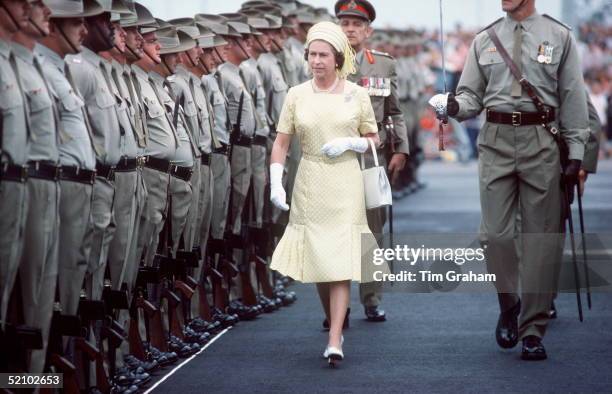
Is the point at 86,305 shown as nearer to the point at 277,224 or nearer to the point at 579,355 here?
the point at 579,355

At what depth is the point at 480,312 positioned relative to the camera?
41.6ft

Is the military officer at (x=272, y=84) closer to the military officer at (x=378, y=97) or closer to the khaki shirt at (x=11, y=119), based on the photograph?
the military officer at (x=378, y=97)

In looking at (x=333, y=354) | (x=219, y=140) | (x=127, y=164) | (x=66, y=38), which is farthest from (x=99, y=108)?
(x=219, y=140)

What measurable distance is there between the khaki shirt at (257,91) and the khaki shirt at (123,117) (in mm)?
3604

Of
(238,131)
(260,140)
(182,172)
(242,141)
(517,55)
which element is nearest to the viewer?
(517,55)

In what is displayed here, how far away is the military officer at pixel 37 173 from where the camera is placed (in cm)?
764

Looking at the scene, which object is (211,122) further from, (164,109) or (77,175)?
(77,175)

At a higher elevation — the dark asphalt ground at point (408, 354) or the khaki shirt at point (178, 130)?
the khaki shirt at point (178, 130)

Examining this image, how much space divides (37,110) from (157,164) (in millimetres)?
2636

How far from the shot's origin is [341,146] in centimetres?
1034

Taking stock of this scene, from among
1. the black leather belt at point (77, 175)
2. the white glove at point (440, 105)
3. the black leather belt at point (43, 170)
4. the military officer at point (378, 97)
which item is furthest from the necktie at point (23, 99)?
the military officer at point (378, 97)

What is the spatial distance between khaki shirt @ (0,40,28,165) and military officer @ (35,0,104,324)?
0.65 metres

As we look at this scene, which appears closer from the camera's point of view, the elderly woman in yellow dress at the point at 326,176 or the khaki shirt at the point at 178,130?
the elderly woman in yellow dress at the point at 326,176

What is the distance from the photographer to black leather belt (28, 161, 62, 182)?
761 centimetres
